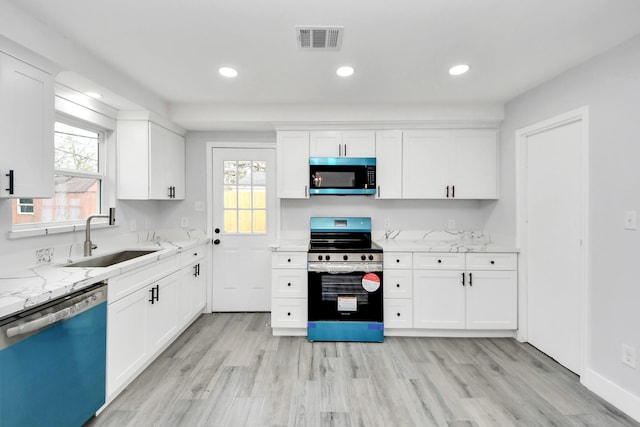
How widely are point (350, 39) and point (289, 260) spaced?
2.04m

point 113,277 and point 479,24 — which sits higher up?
point 479,24

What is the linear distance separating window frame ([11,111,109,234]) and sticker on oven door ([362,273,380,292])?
8.20 feet

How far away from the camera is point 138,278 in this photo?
7.32 feet

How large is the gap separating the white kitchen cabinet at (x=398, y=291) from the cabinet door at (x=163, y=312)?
2048 mm

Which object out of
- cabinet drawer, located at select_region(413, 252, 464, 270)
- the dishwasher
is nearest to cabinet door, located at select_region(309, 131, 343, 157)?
cabinet drawer, located at select_region(413, 252, 464, 270)

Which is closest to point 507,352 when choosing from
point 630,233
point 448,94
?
point 630,233

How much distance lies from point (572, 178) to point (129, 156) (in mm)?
3970

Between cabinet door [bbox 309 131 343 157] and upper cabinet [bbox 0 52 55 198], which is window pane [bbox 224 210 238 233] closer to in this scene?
cabinet door [bbox 309 131 343 157]

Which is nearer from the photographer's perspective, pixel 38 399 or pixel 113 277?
pixel 38 399

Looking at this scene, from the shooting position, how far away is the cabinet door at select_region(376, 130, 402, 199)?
331 cm

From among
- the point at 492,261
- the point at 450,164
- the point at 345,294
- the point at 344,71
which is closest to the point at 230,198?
the point at 345,294

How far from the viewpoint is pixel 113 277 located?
1.94 m

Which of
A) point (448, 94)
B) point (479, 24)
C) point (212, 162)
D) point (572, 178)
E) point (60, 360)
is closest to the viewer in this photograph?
point (60, 360)

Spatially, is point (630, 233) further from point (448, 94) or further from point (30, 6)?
point (30, 6)
